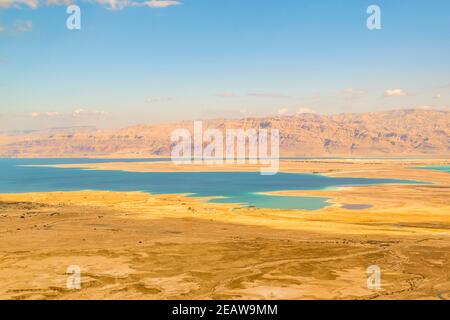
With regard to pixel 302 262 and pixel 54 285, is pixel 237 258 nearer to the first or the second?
pixel 302 262

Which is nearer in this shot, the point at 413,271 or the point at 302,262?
the point at 413,271

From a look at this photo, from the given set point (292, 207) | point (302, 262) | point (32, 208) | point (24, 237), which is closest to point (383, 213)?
point (292, 207)

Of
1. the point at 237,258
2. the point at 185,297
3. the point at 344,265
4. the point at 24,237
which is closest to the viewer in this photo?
the point at 185,297
